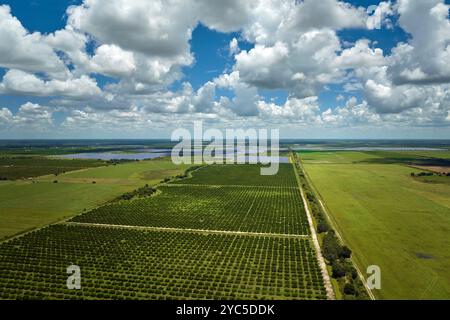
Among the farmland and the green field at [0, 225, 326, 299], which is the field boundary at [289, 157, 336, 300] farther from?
the green field at [0, 225, 326, 299]

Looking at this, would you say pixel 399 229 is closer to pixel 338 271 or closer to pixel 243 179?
pixel 338 271

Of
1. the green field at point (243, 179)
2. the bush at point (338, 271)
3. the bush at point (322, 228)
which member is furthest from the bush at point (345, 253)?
the green field at point (243, 179)

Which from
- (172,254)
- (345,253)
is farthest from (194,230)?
(345,253)

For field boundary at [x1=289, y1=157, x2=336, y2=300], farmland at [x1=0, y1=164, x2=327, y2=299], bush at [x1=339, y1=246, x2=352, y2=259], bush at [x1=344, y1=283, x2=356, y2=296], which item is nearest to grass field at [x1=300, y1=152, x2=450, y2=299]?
bush at [x1=339, y1=246, x2=352, y2=259]

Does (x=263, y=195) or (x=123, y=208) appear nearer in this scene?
(x=123, y=208)

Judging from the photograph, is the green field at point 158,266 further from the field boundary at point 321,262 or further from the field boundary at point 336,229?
the field boundary at point 336,229
